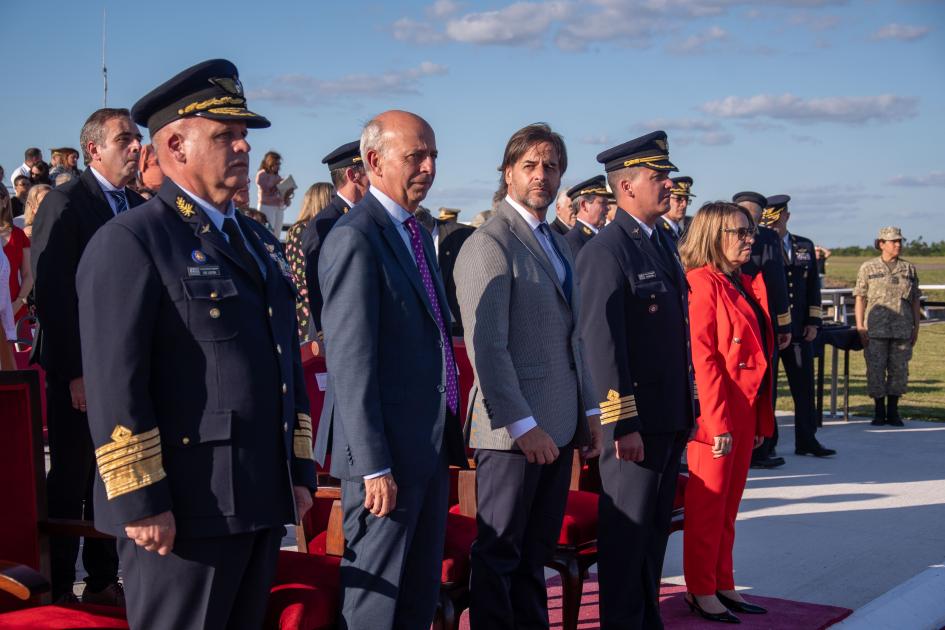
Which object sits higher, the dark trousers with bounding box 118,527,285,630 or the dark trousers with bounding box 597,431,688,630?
the dark trousers with bounding box 118,527,285,630

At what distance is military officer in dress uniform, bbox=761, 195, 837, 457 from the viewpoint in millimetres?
8992

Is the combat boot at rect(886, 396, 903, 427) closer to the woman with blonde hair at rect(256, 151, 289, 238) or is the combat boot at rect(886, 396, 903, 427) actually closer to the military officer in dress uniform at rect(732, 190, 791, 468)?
the military officer in dress uniform at rect(732, 190, 791, 468)

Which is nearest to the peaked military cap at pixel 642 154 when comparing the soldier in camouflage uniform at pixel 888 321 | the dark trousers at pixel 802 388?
the dark trousers at pixel 802 388

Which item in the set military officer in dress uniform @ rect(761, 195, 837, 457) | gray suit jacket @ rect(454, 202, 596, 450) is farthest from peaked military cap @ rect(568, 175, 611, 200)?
gray suit jacket @ rect(454, 202, 596, 450)

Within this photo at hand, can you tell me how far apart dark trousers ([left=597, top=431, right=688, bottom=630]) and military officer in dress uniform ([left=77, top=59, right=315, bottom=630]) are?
169cm

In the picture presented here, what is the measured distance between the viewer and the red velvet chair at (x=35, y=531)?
122 inches

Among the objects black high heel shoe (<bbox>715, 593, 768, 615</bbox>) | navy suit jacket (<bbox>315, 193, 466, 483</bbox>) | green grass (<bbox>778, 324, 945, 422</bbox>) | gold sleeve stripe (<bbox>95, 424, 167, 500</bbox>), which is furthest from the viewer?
green grass (<bbox>778, 324, 945, 422</bbox>)

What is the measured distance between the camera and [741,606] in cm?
493

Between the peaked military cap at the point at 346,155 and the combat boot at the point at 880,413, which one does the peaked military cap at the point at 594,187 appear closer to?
the peaked military cap at the point at 346,155

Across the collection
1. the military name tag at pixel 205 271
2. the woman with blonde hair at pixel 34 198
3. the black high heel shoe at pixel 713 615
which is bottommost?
the black high heel shoe at pixel 713 615

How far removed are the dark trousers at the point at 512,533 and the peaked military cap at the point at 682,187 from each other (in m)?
4.60

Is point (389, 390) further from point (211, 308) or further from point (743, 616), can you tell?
point (743, 616)

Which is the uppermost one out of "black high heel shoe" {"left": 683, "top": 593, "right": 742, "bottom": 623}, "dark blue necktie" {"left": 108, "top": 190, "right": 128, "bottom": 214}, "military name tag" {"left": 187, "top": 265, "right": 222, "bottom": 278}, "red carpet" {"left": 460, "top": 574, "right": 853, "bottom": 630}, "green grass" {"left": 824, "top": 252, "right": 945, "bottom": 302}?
"dark blue necktie" {"left": 108, "top": 190, "right": 128, "bottom": 214}

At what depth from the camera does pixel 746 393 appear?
4734 mm
